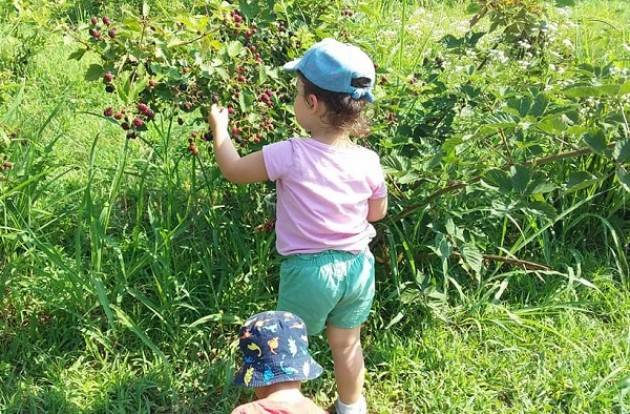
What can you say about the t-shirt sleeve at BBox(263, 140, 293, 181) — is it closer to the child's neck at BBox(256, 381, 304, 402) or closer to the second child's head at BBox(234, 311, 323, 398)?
the second child's head at BBox(234, 311, 323, 398)

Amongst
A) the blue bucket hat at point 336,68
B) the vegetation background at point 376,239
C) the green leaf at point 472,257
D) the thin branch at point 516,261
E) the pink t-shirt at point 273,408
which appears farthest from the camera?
the thin branch at point 516,261

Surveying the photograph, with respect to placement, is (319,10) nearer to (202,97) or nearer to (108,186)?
(202,97)

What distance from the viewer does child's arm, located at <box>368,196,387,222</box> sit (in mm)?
2332

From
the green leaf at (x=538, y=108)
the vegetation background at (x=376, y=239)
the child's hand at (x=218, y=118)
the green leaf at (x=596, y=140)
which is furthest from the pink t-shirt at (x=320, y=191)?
the green leaf at (x=596, y=140)

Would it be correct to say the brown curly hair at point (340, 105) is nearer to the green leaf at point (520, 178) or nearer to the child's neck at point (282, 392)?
the green leaf at point (520, 178)

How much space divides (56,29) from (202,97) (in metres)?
0.50

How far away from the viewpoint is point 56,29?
2254 mm

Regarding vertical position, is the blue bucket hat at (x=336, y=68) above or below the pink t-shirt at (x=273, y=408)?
above

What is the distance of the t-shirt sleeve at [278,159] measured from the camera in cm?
212

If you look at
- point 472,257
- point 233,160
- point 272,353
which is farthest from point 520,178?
point 272,353

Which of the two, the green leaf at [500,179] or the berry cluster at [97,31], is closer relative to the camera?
the berry cluster at [97,31]

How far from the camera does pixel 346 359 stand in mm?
2400

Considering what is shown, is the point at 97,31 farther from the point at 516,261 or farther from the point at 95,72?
the point at 516,261

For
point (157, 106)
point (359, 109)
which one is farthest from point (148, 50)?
point (359, 109)
